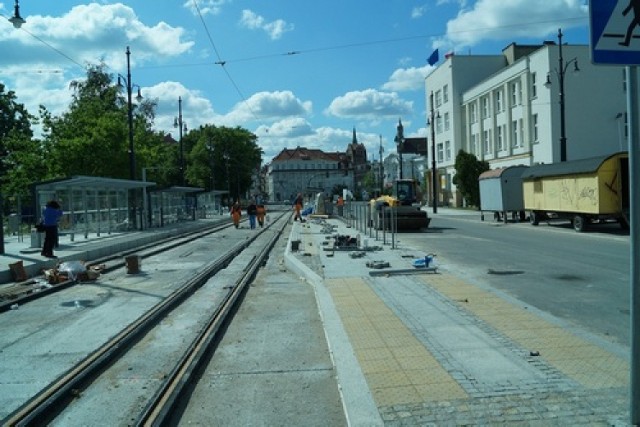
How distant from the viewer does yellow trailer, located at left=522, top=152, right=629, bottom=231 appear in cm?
2294

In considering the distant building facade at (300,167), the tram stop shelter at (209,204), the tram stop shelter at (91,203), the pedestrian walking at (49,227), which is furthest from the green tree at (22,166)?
the distant building facade at (300,167)

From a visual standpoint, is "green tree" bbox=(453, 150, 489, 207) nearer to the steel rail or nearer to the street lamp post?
the street lamp post

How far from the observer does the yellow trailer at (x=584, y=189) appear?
22938mm

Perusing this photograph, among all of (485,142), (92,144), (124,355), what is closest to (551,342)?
(124,355)

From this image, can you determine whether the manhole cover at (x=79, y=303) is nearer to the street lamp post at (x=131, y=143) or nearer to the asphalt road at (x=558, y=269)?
the asphalt road at (x=558, y=269)

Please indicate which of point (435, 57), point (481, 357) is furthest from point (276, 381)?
point (435, 57)

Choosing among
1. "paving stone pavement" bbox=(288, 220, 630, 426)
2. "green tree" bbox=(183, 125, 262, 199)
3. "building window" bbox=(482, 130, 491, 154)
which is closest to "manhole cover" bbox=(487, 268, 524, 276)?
"paving stone pavement" bbox=(288, 220, 630, 426)

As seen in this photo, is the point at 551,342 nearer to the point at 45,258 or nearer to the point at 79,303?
the point at 79,303

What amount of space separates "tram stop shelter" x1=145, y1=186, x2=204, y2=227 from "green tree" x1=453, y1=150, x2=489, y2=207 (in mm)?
22170

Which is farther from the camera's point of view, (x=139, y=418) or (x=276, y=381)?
(x=276, y=381)

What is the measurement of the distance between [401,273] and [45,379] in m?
7.75

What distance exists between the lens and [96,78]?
186 ft

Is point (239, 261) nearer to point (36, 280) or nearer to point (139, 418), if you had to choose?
point (36, 280)

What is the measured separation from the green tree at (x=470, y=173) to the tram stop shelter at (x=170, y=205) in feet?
72.7
